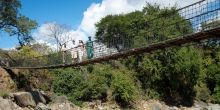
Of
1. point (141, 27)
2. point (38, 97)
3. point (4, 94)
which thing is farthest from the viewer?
point (141, 27)

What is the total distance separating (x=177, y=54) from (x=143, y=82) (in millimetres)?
3374

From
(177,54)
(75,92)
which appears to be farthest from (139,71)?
(75,92)

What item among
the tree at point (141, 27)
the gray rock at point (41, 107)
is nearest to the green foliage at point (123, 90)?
the tree at point (141, 27)

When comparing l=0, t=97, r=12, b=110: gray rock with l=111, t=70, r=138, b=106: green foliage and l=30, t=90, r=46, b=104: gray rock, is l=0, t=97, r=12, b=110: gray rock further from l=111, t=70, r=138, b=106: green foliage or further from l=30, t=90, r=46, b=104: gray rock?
l=111, t=70, r=138, b=106: green foliage

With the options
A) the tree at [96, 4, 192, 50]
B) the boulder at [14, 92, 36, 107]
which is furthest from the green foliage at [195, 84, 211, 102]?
the boulder at [14, 92, 36, 107]

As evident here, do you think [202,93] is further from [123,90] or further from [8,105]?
[8,105]

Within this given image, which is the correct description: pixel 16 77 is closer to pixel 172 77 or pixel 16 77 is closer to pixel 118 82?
pixel 118 82

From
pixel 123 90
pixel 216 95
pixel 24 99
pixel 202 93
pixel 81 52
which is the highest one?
pixel 81 52

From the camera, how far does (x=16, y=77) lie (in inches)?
1055

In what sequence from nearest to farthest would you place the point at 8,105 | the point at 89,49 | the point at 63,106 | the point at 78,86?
the point at 89,49
the point at 8,105
the point at 63,106
the point at 78,86

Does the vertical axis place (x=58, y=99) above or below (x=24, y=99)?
below

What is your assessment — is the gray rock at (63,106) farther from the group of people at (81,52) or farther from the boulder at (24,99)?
the group of people at (81,52)

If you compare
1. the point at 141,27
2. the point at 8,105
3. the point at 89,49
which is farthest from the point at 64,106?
the point at 89,49

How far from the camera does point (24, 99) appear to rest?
2411 cm
